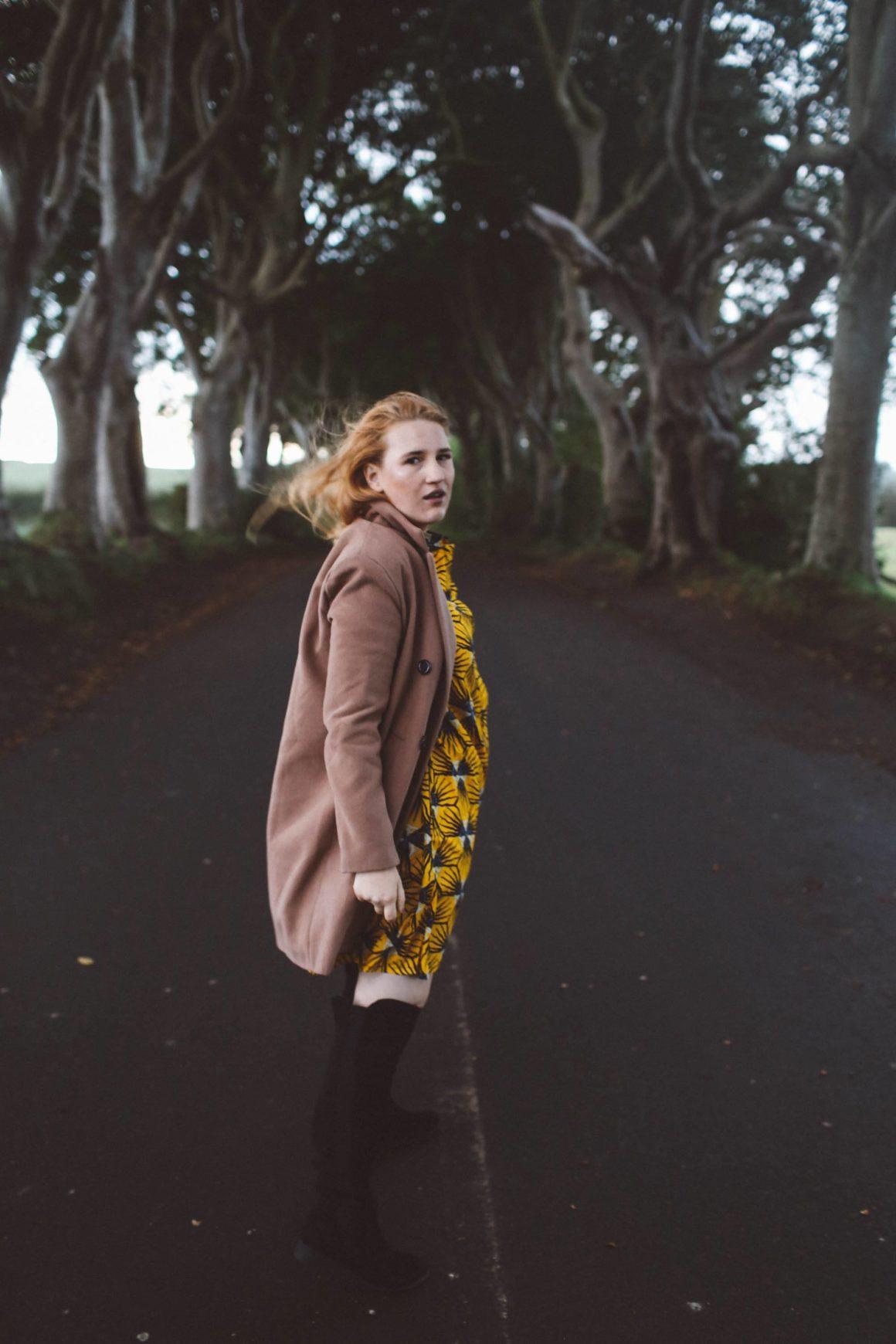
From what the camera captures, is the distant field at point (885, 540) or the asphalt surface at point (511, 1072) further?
the distant field at point (885, 540)

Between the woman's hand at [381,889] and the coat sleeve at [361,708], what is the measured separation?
22mm

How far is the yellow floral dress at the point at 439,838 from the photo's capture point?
264cm

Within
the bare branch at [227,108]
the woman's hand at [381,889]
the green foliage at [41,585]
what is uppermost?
the bare branch at [227,108]

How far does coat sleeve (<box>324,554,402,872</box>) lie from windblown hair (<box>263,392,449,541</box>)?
1.00ft

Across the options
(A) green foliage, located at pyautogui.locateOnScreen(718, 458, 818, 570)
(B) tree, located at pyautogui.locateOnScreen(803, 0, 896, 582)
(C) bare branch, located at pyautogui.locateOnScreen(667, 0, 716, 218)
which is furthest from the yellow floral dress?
(A) green foliage, located at pyautogui.locateOnScreen(718, 458, 818, 570)

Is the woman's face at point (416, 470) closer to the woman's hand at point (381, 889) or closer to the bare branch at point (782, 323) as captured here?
the woman's hand at point (381, 889)

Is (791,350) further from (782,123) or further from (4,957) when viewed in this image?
(4,957)

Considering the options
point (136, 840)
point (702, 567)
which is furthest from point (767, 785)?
point (702, 567)

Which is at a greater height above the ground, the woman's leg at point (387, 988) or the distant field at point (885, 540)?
the distant field at point (885, 540)

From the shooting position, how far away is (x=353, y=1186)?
2645 millimetres

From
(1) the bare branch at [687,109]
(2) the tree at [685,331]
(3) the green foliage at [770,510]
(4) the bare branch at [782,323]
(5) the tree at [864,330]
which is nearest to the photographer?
(5) the tree at [864,330]

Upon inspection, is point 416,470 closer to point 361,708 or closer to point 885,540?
point 361,708

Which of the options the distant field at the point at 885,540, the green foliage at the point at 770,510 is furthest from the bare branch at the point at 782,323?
the distant field at the point at 885,540

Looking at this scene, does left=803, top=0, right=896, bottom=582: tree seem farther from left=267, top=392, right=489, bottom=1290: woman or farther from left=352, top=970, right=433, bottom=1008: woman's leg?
left=352, top=970, right=433, bottom=1008: woman's leg
